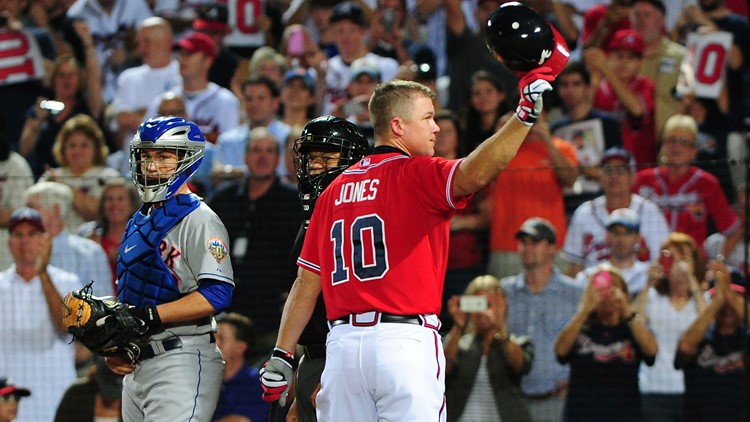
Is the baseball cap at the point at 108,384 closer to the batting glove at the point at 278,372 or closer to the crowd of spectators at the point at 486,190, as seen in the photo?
the crowd of spectators at the point at 486,190

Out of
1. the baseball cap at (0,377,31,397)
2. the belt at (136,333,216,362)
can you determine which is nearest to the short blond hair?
the belt at (136,333,216,362)

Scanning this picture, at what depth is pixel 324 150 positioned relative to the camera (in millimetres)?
5910

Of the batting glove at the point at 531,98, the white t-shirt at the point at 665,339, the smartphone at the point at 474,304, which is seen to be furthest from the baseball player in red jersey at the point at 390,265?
the white t-shirt at the point at 665,339

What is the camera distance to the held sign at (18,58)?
11.8 meters

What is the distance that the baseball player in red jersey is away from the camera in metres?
4.98

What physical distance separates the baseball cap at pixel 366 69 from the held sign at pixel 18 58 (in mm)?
3204

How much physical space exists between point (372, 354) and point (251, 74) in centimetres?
683

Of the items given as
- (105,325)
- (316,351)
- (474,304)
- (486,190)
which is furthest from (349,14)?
(105,325)

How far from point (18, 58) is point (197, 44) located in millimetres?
1893

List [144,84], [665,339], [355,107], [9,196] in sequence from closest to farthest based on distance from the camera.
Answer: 1. [665,339]
2. [9,196]
3. [355,107]
4. [144,84]

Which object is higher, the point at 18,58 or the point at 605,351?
the point at 18,58

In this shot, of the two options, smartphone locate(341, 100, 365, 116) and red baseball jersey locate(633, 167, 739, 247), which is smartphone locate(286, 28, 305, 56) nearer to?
smartphone locate(341, 100, 365, 116)

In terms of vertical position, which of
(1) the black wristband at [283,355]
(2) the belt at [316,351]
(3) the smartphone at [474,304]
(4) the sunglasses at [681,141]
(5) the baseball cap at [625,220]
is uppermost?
(4) the sunglasses at [681,141]

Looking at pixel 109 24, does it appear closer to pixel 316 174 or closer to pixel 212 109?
pixel 212 109
